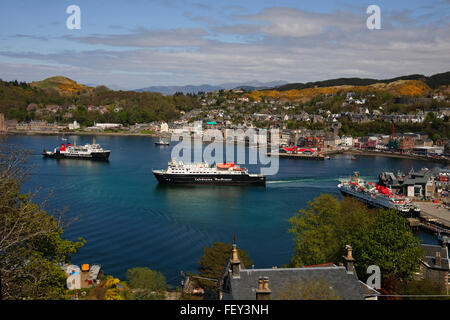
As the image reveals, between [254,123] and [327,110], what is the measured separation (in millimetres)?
9771

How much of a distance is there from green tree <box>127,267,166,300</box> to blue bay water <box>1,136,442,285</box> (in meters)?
1.11

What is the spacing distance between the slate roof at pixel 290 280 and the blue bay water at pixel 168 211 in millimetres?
1431

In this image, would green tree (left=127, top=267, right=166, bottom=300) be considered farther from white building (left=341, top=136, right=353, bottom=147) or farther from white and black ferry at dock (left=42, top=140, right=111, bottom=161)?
white building (left=341, top=136, right=353, bottom=147)

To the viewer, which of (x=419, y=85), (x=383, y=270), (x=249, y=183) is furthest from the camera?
(x=419, y=85)

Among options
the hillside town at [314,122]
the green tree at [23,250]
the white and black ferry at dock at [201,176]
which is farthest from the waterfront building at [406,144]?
the green tree at [23,250]

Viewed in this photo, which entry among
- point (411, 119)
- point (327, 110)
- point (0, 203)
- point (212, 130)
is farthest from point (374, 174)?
point (327, 110)

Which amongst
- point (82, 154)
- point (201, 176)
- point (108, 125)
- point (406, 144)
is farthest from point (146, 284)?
point (108, 125)

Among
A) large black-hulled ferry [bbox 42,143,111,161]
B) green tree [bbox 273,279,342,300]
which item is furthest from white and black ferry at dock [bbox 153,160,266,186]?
green tree [bbox 273,279,342,300]

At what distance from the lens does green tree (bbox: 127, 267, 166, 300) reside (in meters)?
5.24

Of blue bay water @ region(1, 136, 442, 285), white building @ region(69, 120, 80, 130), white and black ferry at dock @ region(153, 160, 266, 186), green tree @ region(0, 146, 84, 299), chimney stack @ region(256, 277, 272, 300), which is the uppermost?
white building @ region(69, 120, 80, 130)

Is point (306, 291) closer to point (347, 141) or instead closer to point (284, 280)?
point (284, 280)
